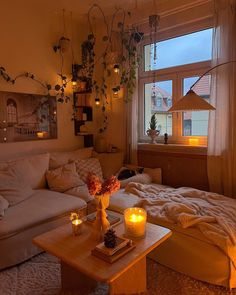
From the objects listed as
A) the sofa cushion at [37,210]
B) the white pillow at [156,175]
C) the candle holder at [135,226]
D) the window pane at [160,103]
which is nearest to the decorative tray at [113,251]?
the candle holder at [135,226]

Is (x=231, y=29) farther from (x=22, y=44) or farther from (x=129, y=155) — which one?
(x=22, y=44)

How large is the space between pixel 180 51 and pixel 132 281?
2853 millimetres

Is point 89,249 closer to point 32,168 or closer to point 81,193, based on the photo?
point 81,193

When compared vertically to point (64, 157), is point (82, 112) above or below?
above

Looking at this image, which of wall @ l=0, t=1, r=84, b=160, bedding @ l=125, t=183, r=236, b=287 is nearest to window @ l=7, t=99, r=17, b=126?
wall @ l=0, t=1, r=84, b=160

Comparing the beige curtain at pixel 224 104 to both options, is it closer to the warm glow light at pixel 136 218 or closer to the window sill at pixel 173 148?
the window sill at pixel 173 148

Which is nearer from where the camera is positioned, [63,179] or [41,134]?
[63,179]

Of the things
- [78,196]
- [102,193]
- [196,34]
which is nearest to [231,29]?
[196,34]

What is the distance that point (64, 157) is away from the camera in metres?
3.29

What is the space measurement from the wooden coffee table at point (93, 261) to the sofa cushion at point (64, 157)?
1383 mm

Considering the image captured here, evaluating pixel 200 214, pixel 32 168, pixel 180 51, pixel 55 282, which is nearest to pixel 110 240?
pixel 55 282

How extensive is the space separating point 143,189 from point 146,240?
1192 mm

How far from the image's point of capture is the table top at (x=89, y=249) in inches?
52.7

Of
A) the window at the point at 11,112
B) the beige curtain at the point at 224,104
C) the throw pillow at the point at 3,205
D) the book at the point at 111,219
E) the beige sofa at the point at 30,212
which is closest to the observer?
the book at the point at 111,219
